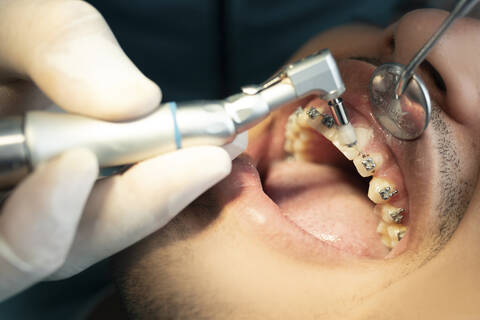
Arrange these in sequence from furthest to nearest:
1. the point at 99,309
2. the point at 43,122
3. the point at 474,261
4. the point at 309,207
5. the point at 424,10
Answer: the point at 99,309 → the point at 309,207 → the point at 424,10 → the point at 474,261 → the point at 43,122

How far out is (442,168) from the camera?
2.74 ft

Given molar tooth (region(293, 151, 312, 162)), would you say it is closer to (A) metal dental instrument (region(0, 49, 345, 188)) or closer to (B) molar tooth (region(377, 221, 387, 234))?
(B) molar tooth (region(377, 221, 387, 234))

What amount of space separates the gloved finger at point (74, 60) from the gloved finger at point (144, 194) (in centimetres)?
9

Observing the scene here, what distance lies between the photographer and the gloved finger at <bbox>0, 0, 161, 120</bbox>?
2.23 feet

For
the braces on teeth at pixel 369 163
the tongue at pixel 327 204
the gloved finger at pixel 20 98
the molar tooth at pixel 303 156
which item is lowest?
the tongue at pixel 327 204

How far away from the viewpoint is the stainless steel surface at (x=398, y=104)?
31.1 inches

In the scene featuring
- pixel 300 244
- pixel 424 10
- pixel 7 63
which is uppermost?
pixel 424 10

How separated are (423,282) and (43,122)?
65cm

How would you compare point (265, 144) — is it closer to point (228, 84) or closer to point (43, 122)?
point (228, 84)

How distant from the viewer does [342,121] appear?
2.50 ft

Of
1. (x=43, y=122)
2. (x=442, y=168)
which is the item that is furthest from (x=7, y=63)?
(x=442, y=168)

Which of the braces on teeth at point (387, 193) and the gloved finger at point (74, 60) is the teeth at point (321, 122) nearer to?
the braces on teeth at point (387, 193)

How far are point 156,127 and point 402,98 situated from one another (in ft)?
1.45

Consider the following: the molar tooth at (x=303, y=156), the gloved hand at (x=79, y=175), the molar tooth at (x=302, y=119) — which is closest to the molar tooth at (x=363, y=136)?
the molar tooth at (x=302, y=119)
